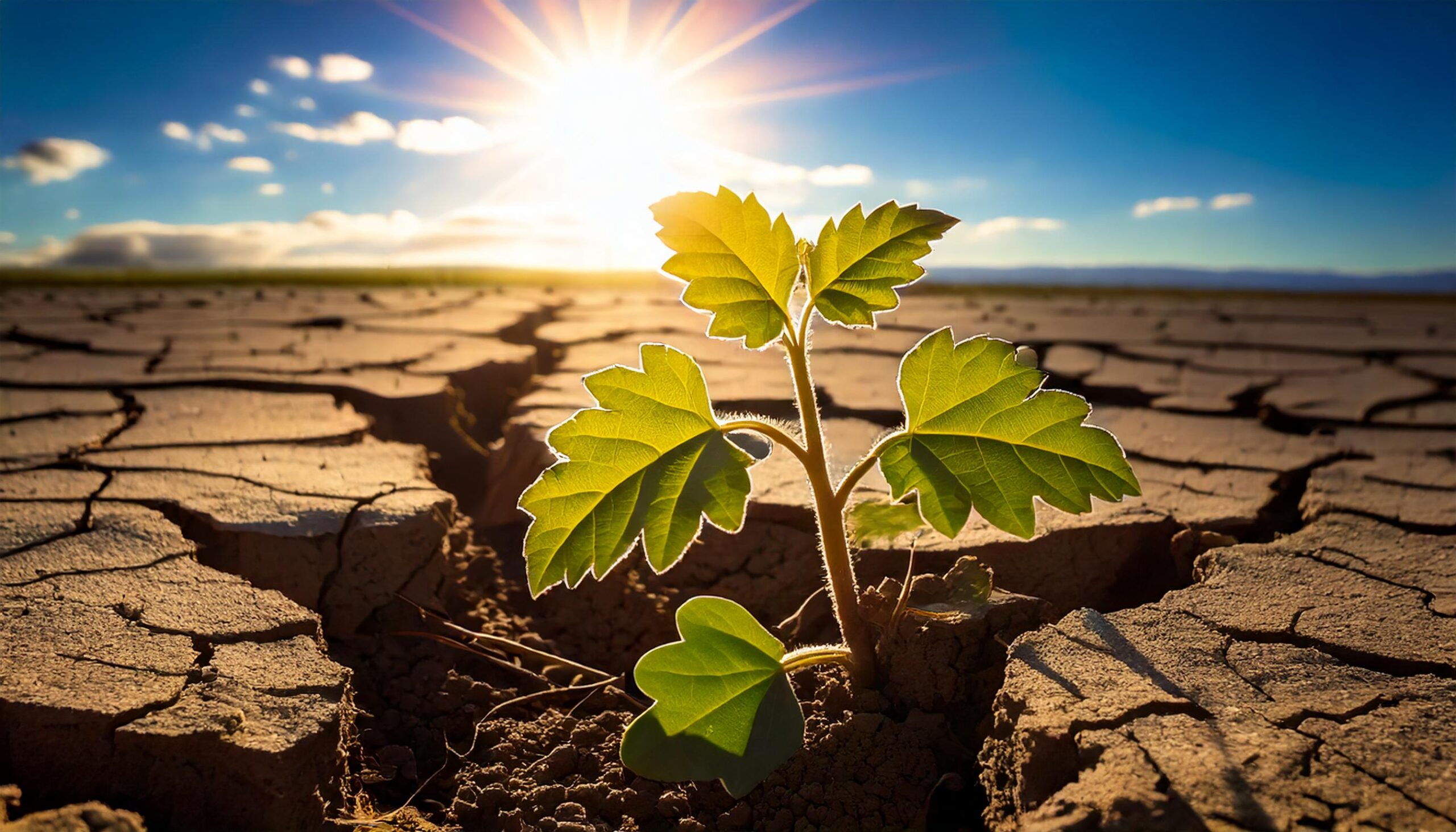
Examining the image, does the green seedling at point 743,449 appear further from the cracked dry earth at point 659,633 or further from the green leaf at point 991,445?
the cracked dry earth at point 659,633

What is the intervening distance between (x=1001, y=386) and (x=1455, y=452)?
2.28 meters

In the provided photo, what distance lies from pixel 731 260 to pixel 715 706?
0.46 meters

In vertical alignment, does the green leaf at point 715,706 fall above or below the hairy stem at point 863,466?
below

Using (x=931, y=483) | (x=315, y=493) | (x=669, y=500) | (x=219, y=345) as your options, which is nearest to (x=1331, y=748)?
(x=931, y=483)

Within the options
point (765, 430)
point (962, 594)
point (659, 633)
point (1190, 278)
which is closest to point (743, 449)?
point (765, 430)

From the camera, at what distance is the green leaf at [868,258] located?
82cm

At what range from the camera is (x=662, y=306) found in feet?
20.8

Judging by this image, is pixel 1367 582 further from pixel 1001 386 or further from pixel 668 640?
pixel 668 640

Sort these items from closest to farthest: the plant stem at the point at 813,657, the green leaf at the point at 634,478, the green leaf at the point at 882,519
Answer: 1. the green leaf at the point at 634,478
2. the plant stem at the point at 813,657
3. the green leaf at the point at 882,519

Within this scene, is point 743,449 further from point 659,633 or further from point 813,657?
point 659,633

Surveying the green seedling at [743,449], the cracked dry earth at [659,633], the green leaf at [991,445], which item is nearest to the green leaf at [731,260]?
the green seedling at [743,449]

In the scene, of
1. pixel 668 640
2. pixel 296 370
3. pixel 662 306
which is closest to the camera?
pixel 668 640

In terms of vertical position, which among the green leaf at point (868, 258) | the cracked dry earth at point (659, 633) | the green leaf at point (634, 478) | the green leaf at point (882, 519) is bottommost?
the cracked dry earth at point (659, 633)

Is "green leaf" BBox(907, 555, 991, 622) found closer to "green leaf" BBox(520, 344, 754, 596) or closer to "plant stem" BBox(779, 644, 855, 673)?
"plant stem" BBox(779, 644, 855, 673)
